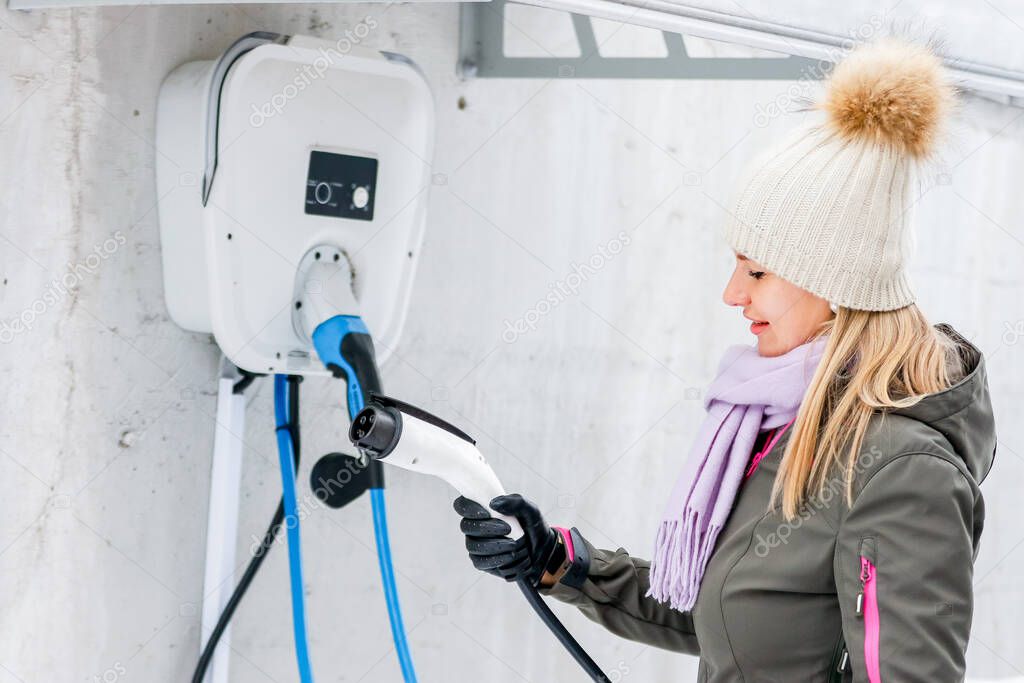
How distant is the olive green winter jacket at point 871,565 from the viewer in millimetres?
930

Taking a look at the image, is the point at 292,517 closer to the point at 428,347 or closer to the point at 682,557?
the point at 428,347

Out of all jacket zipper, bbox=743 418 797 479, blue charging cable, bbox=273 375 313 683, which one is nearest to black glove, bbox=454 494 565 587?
jacket zipper, bbox=743 418 797 479

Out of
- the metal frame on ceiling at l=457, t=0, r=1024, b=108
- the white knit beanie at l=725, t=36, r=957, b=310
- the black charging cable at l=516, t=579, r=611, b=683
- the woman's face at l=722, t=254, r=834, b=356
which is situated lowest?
the black charging cable at l=516, t=579, r=611, b=683

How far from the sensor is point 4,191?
127 centimetres

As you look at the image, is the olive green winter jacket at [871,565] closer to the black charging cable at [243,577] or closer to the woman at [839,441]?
the woman at [839,441]

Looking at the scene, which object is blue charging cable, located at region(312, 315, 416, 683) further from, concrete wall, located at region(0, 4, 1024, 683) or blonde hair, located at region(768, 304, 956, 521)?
blonde hair, located at region(768, 304, 956, 521)

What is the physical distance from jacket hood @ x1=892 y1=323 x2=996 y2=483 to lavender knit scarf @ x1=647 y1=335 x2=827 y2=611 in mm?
120

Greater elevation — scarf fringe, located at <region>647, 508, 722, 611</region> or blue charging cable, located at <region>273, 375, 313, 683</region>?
blue charging cable, located at <region>273, 375, 313, 683</region>

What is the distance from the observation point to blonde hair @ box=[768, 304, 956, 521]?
3.36 feet

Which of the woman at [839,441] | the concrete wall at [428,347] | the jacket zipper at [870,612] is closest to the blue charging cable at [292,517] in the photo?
the concrete wall at [428,347]

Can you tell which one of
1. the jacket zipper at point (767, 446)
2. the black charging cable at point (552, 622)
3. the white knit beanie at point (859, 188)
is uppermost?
the white knit beanie at point (859, 188)

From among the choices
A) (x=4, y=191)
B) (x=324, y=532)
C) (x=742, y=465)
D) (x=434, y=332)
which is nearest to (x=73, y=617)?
(x=324, y=532)

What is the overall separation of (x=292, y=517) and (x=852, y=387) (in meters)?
0.79

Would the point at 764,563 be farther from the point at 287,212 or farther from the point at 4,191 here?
the point at 4,191
